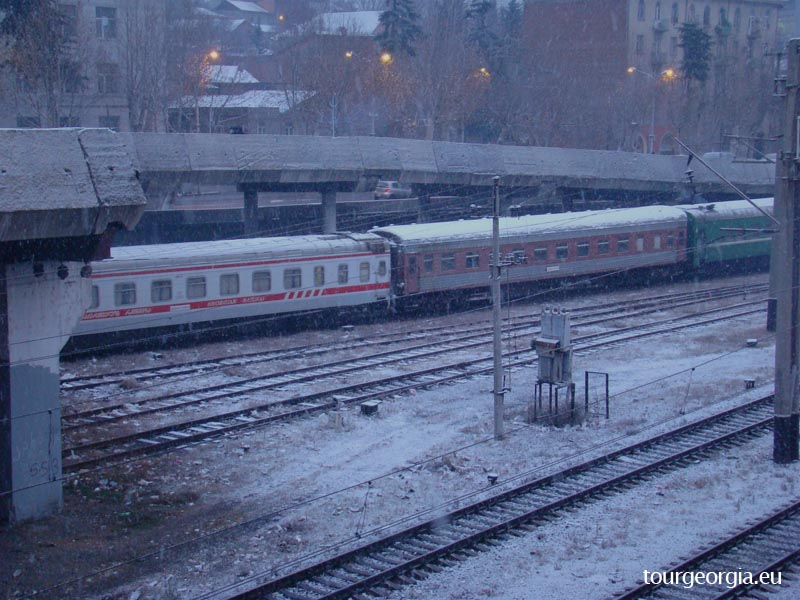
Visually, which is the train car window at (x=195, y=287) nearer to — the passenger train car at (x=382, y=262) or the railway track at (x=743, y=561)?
the passenger train car at (x=382, y=262)

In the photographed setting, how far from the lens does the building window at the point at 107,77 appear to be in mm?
45144

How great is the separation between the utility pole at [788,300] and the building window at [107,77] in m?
37.6

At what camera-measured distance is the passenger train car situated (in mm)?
21938

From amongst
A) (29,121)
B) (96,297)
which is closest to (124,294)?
(96,297)

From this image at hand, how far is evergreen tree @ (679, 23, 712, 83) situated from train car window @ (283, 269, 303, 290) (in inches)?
1784

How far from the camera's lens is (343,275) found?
83.2ft

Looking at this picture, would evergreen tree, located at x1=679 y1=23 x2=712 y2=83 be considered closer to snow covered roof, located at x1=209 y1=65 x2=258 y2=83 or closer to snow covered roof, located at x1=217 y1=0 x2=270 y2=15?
snow covered roof, located at x1=209 y1=65 x2=258 y2=83

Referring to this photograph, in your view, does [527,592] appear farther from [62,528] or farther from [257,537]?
[62,528]

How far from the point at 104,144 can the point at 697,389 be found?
12940mm

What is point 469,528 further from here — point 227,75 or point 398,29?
point 227,75

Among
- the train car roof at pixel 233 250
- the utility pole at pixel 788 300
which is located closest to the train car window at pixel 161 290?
the train car roof at pixel 233 250

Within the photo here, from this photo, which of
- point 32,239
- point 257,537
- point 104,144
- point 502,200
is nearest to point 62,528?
point 257,537

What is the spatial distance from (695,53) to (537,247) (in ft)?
126

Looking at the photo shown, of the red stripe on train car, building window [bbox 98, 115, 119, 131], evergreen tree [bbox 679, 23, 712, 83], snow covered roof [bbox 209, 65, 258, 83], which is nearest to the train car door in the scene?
the red stripe on train car
